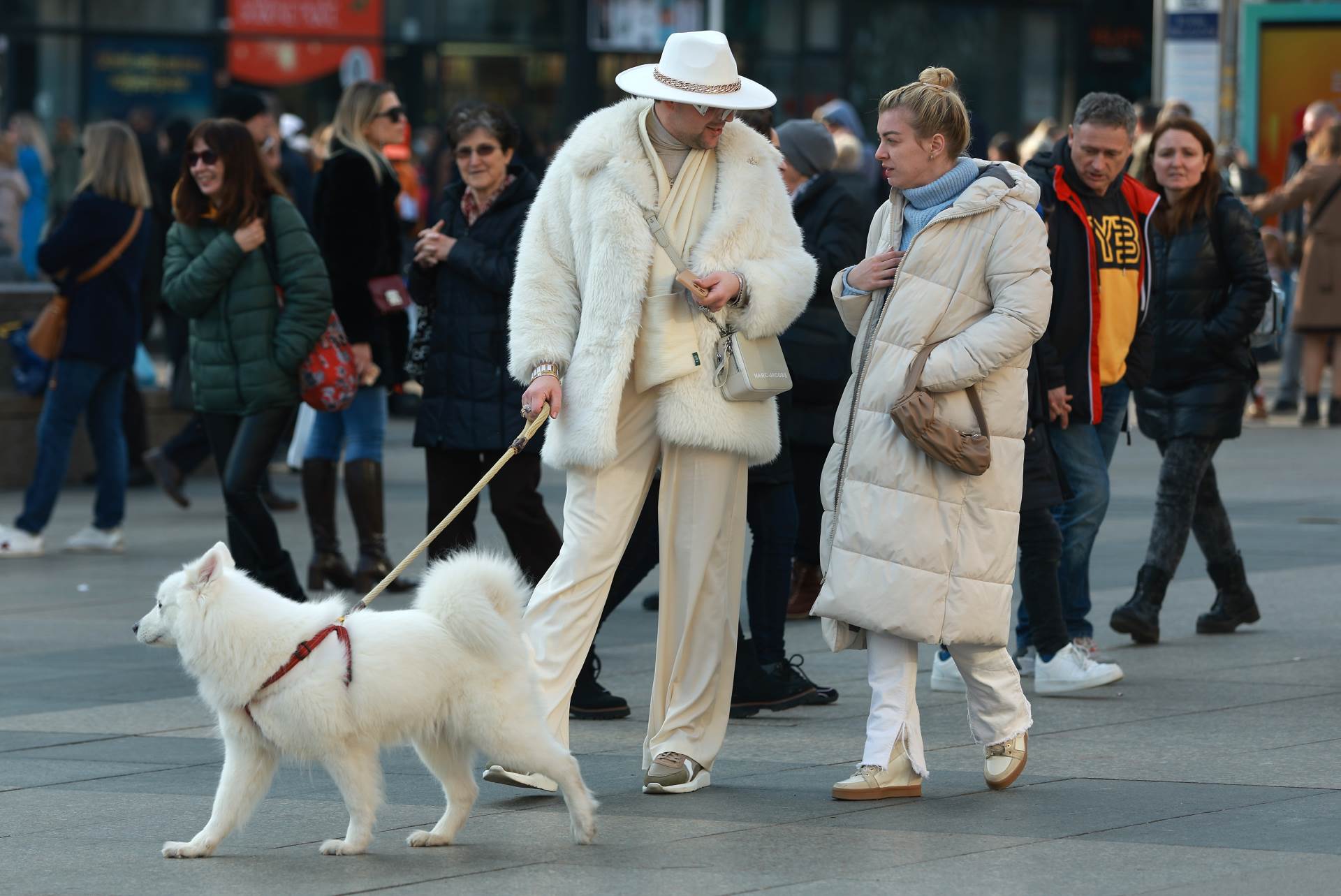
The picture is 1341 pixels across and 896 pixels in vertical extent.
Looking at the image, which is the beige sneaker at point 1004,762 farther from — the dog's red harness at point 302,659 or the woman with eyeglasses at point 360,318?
the woman with eyeglasses at point 360,318

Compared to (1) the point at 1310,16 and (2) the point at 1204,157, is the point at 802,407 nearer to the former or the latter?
(2) the point at 1204,157

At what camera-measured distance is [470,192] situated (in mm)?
7887

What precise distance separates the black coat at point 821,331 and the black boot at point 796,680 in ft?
2.94

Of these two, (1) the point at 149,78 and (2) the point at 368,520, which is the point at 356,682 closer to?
(2) the point at 368,520

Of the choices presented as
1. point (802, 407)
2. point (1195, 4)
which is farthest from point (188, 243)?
point (1195, 4)

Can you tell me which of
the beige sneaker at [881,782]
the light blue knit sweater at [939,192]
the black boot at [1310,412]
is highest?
the light blue knit sweater at [939,192]

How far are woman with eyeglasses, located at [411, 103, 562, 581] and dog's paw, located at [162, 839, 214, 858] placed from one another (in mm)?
2287

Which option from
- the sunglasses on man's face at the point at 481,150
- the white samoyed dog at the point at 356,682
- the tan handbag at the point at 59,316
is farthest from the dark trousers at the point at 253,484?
the white samoyed dog at the point at 356,682

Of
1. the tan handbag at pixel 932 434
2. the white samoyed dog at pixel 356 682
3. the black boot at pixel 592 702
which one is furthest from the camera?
the black boot at pixel 592 702

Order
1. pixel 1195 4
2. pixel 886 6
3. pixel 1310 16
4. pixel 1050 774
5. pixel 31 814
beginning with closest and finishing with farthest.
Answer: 1. pixel 31 814
2. pixel 1050 774
3. pixel 1195 4
4. pixel 1310 16
5. pixel 886 6

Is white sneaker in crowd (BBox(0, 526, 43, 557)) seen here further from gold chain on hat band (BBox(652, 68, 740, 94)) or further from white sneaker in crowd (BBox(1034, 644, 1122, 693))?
gold chain on hat band (BBox(652, 68, 740, 94))

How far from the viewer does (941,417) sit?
19.3 feet

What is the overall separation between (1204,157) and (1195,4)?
Answer: 451 inches

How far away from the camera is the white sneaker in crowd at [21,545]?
37.1 ft
